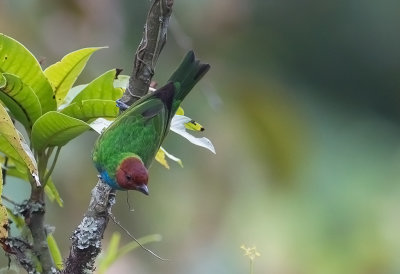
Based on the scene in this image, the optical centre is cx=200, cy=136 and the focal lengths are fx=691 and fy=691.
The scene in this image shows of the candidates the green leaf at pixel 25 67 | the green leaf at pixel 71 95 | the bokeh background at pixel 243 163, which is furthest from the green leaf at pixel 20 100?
the bokeh background at pixel 243 163

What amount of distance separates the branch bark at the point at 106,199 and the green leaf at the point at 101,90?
135mm

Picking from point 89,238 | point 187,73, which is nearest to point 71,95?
point 187,73

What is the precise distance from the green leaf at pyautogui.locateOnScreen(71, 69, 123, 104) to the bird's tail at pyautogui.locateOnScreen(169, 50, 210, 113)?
0.30 metres

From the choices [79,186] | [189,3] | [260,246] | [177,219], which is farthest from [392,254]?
[189,3]

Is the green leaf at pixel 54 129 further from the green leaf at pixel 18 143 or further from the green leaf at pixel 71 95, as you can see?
the green leaf at pixel 71 95

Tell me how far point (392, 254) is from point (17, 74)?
3.78 metres

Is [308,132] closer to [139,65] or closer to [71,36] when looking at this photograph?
[71,36]

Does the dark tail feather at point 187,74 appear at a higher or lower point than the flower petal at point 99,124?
higher

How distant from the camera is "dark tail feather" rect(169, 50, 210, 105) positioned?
169 cm

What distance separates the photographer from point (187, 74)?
1.71 metres

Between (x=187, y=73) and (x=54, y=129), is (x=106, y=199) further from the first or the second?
A: (x=187, y=73)

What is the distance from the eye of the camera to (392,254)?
4.62m

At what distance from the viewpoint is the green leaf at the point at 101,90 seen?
4.53 ft

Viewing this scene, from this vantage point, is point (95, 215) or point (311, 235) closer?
point (95, 215)
